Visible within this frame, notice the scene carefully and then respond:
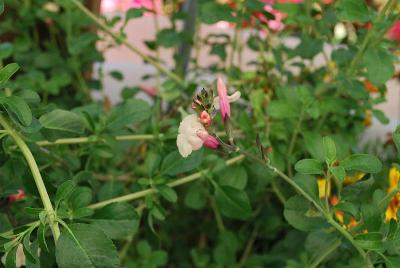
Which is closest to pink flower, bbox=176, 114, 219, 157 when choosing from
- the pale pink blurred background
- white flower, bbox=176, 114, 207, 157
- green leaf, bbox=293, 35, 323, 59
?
white flower, bbox=176, 114, 207, 157

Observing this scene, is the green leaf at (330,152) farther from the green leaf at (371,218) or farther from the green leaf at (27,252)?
the green leaf at (27,252)

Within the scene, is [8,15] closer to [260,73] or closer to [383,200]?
[260,73]

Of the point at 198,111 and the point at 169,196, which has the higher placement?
the point at 198,111

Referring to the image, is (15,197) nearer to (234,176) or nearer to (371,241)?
(234,176)

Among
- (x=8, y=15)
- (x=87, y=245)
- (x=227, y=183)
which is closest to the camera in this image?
(x=87, y=245)

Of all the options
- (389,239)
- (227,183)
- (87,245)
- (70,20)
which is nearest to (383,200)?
(389,239)

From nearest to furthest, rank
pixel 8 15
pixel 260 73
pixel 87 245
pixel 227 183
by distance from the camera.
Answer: pixel 87 245, pixel 227 183, pixel 260 73, pixel 8 15

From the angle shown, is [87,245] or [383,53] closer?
[87,245]
